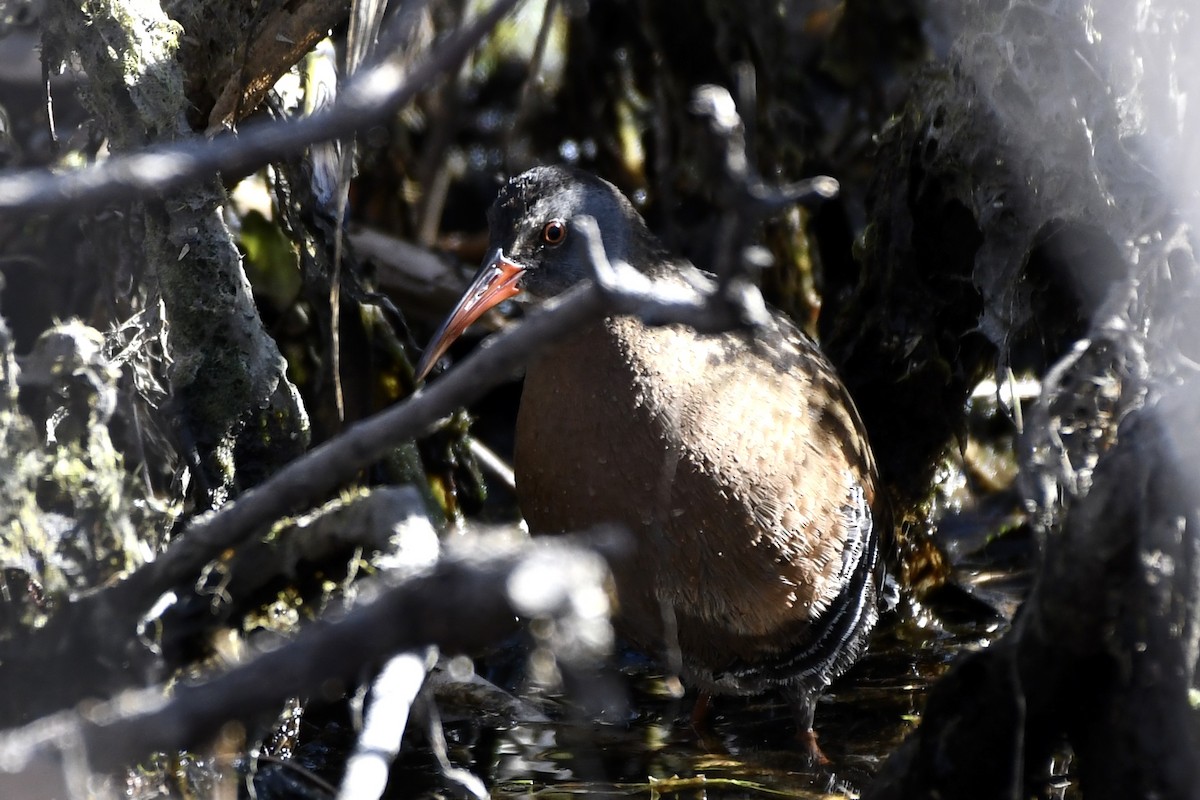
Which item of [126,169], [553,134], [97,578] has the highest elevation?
[553,134]

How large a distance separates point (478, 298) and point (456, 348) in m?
1.54

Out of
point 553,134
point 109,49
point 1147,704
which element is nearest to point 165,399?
point 109,49

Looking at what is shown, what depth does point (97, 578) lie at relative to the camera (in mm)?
2520

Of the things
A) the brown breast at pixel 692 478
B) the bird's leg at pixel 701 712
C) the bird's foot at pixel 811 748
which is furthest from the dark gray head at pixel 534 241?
the bird's foot at pixel 811 748

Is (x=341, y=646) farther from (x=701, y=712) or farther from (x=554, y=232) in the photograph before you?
(x=701, y=712)

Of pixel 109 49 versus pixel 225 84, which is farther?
pixel 225 84

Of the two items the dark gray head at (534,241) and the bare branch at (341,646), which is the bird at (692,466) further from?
the bare branch at (341,646)

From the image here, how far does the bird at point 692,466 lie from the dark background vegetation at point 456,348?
38 centimetres

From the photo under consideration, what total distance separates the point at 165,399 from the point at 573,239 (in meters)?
1.01

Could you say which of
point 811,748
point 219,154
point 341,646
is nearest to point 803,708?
point 811,748

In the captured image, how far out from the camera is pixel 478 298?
3285mm

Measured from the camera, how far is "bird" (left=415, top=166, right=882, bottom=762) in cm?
303

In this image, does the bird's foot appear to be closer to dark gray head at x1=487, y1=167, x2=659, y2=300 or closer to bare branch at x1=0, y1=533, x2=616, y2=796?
dark gray head at x1=487, y1=167, x2=659, y2=300

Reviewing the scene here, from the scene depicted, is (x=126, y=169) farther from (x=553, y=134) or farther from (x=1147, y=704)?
(x=553, y=134)
